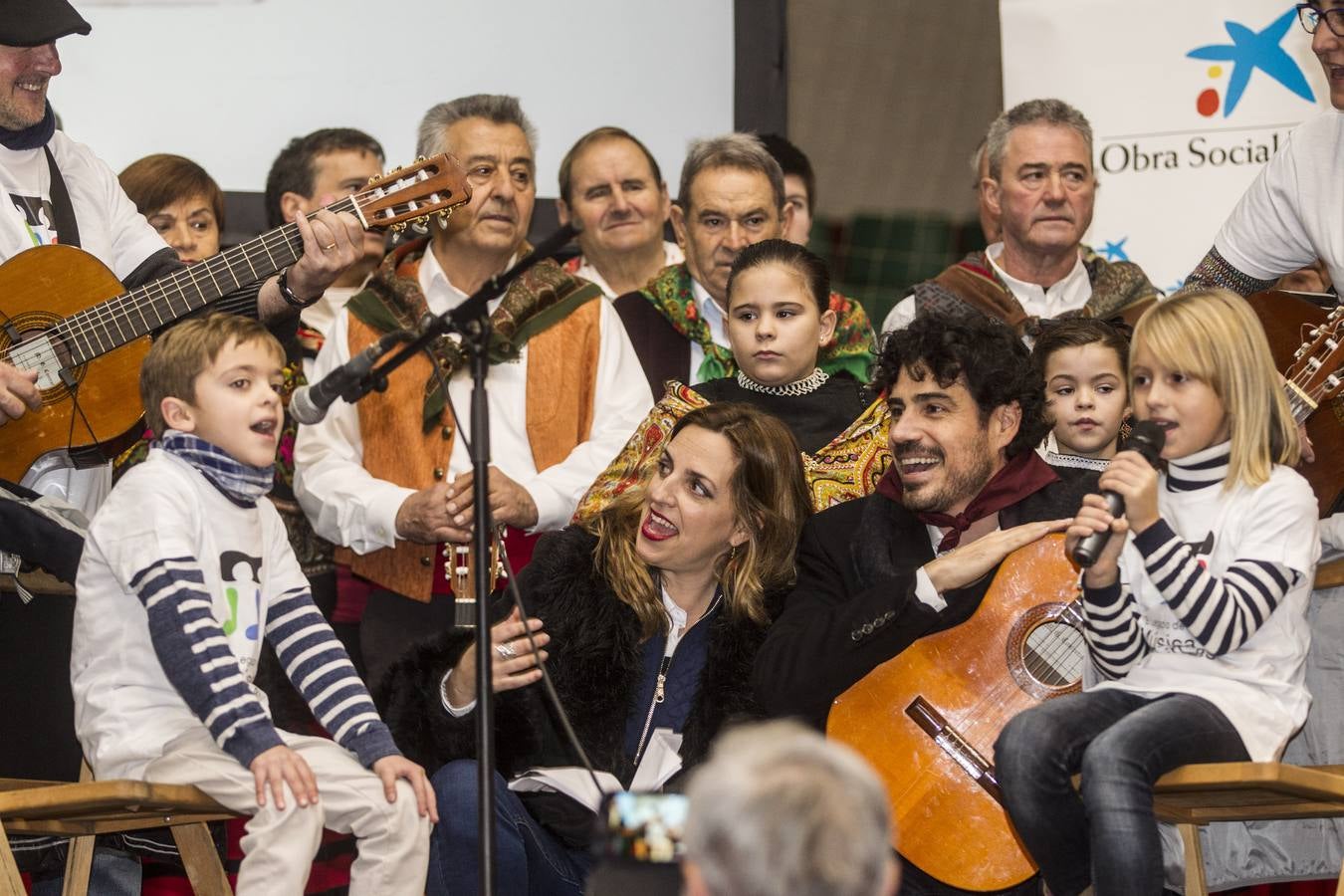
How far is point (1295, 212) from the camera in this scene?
389cm

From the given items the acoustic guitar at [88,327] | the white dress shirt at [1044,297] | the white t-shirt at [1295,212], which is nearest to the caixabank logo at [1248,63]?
the white dress shirt at [1044,297]

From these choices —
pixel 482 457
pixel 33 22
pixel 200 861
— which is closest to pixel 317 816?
pixel 200 861

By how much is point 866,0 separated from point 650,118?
86cm

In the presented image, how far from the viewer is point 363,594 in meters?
4.46

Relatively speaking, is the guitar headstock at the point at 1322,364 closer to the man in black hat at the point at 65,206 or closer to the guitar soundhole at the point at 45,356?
the man in black hat at the point at 65,206

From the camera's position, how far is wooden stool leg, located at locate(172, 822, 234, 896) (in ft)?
10.5

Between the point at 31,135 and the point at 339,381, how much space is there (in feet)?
5.87

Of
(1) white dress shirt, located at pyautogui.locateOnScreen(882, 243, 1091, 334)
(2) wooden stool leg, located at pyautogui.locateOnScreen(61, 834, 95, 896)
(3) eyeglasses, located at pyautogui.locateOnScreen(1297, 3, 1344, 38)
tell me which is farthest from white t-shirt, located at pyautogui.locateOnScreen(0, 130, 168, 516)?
(3) eyeglasses, located at pyautogui.locateOnScreen(1297, 3, 1344, 38)

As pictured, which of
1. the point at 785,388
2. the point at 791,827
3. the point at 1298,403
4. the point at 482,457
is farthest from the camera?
the point at 785,388

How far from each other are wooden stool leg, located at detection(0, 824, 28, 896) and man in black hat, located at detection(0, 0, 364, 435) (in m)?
1.04

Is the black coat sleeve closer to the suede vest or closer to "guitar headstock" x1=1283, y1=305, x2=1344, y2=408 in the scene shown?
"guitar headstock" x1=1283, y1=305, x2=1344, y2=408

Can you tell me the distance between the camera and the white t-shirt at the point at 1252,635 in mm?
2947

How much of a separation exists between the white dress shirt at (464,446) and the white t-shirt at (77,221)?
1.67ft

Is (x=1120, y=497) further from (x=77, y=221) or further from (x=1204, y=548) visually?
(x=77, y=221)
